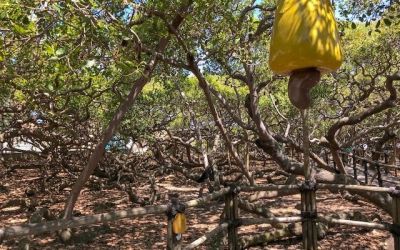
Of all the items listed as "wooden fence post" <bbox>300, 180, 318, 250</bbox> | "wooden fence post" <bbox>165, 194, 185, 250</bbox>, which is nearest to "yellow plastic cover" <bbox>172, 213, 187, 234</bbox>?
"wooden fence post" <bbox>165, 194, 185, 250</bbox>

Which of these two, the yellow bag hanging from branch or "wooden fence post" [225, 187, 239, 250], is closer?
the yellow bag hanging from branch

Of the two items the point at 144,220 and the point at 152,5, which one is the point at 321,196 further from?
the point at 152,5

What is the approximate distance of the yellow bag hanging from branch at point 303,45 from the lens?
1.70m

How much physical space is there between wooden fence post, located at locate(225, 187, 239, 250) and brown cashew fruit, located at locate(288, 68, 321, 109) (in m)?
2.16

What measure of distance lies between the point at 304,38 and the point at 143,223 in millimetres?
6536

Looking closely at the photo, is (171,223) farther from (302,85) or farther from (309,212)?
(309,212)

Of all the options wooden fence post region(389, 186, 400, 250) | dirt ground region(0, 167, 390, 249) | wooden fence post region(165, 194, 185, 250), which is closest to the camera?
wooden fence post region(165, 194, 185, 250)

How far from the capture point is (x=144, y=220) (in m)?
8.02

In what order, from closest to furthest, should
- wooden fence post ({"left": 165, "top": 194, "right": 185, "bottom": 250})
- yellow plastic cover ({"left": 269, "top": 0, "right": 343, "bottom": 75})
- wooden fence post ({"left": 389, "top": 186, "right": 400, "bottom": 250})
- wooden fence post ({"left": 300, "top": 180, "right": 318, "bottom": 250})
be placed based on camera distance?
yellow plastic cover ({"left": 269, "top": 0, "right": 343, "bottom": 75}) → wooden fence post ({"left": 165, "top": 194, "right": 185, "bottom": 250}) → wooden fence post ({"left": 389, "top": 186, "right": 400, "bottom": 250}) → wooden fence post ({"left": 300, "top": 180, "right": 318, "bottom": 250})

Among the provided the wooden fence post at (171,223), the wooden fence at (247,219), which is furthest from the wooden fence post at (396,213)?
the wooden fence post at (171,223)

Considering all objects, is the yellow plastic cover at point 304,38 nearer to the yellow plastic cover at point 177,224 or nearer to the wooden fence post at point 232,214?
the yellow plastic cover at point 177,224

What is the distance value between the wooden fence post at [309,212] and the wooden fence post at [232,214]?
63 centimetres

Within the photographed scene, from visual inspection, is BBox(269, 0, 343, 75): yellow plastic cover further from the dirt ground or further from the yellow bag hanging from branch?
the dirt ground

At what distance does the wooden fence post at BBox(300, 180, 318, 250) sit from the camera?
13.2ft
